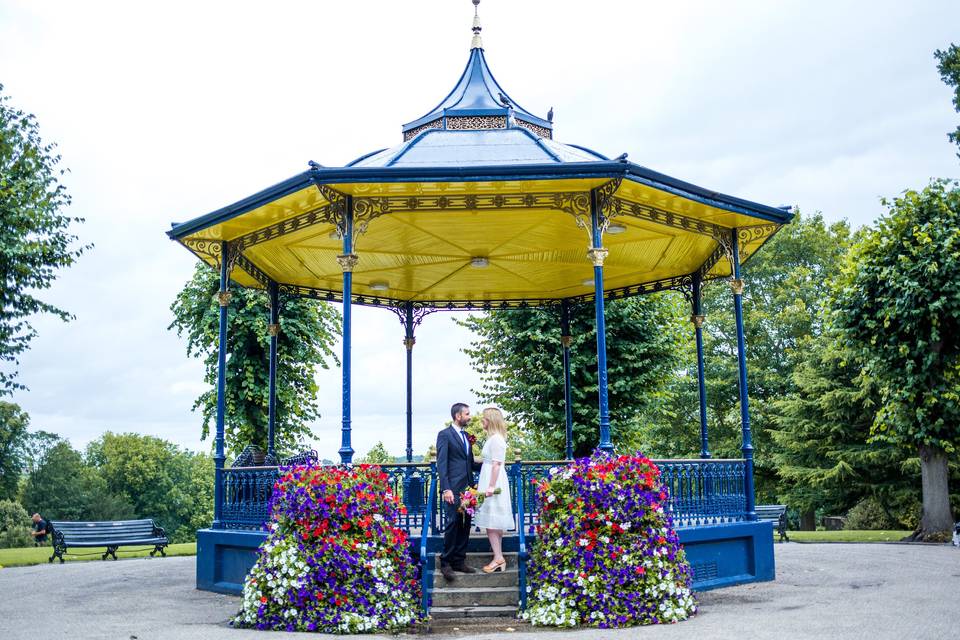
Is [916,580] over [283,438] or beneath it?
beneath

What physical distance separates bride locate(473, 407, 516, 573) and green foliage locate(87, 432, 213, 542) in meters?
52.6

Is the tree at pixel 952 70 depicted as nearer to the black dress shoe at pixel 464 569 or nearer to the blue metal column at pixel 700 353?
the blue metal column at pixel 700 353

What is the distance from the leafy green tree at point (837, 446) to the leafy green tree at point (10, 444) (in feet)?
123

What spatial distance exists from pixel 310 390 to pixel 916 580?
46.3 ft

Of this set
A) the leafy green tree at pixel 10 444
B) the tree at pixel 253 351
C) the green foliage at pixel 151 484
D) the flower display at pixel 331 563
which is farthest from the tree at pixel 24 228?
the green foliage at pixel 151 484

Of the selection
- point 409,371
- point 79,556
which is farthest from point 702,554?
point 79,556

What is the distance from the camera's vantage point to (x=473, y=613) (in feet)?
27.8

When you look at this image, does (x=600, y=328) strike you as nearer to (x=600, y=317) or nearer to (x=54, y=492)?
(x=600, y=317)

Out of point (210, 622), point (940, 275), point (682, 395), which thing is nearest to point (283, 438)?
point (210, 622)

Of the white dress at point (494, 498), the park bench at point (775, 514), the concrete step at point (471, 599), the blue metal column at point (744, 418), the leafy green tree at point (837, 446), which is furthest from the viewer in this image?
the leafy green tree at point (837, 446)

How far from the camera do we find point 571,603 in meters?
8.05

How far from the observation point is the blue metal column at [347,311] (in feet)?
31.1

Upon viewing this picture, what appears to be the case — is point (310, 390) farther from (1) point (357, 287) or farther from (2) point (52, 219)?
(2) point (52, 219)

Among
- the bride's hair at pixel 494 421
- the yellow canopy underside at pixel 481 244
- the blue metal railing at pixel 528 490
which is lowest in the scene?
the blue metal railing at pixel 528 490
